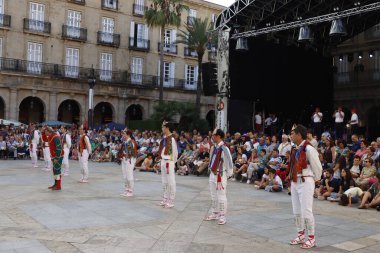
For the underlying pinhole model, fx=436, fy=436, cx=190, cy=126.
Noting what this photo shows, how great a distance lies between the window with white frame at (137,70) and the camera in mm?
41459

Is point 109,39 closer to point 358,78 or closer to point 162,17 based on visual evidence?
point 162,17

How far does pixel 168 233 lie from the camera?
314 inches

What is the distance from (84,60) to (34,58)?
4.39 meters

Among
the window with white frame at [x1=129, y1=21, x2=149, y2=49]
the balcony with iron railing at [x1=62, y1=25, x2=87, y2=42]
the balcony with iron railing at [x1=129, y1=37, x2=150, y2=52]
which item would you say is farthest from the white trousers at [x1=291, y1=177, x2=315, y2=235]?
the window with white frame at [x1=129, y1=21, x2=149, y2=49]

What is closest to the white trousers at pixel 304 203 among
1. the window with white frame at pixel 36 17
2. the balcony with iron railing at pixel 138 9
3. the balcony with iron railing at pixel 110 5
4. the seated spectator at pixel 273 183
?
the seated spectator at pixel 273 183

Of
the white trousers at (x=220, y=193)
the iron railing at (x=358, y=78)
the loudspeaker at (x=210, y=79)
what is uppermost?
the iron railing at (x=358, y=78)

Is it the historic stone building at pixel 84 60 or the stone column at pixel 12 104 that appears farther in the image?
the historic stone building at pixel 84 60

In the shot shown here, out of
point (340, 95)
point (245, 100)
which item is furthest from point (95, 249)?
point (340, 95)

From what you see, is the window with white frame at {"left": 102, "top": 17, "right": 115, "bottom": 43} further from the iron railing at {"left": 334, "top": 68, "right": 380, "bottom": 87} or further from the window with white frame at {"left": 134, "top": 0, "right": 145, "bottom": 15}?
the iron railing at {"left": 334, "top": 68, "right": 380, "bottom": 87}

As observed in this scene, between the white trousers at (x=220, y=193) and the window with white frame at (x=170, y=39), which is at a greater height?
the window with white frame at (x=170, y=39)

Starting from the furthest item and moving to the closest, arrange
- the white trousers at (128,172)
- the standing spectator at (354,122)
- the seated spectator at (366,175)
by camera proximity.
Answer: the standing spectator at (354,122) < the seated spectator at (366,175) < the white trousers at (128,172)

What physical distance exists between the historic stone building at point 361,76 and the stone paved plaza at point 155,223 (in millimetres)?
21612

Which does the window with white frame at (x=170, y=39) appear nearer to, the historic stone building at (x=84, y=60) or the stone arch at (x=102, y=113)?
the historic stone building at (x=84, y=60)

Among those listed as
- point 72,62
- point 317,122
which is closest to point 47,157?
point 317,122
